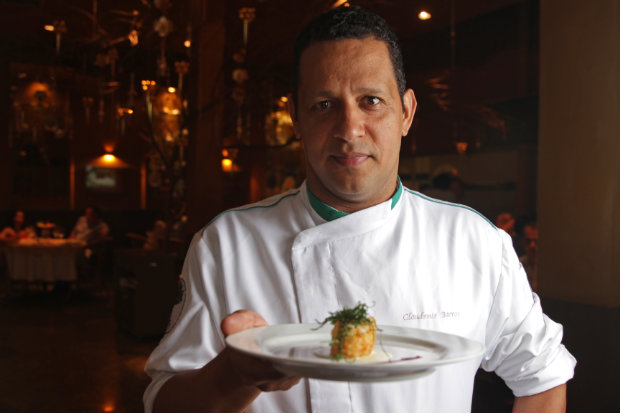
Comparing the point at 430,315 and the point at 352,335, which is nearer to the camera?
the point at 352,335

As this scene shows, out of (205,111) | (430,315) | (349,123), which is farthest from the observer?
(205,111)

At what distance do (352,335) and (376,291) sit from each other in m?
0.30

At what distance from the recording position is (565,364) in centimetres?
128

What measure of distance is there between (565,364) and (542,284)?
2131 mm

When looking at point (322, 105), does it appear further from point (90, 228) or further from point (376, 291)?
point (90, 228)

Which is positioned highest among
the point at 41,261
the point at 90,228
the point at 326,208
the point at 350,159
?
the point at 350,159

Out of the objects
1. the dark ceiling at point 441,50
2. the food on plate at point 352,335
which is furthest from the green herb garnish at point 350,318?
the dark ceiling at point 441,50

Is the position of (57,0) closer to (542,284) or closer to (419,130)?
(419,130)

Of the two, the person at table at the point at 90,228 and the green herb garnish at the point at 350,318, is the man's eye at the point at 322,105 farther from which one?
the person at table at the point at 90,228

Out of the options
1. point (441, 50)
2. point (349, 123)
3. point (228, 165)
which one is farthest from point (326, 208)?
point (228, 165)

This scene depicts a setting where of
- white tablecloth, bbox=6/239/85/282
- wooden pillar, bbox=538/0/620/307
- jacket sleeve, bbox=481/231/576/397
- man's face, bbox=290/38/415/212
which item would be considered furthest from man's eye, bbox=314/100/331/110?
white tablecloth, bbox=6/239/85/282

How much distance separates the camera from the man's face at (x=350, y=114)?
1.12 m

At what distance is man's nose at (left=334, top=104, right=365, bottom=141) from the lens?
3.63ft

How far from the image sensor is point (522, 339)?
1.27 m
